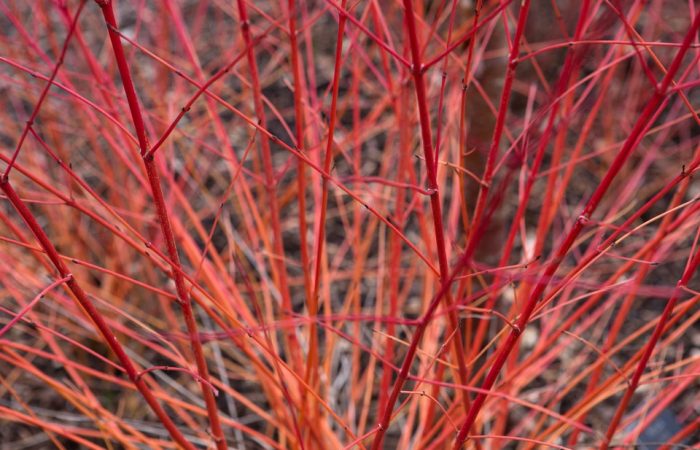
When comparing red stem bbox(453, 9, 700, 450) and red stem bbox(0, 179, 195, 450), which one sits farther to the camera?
red stem bbox(0, 179, 195, 450)

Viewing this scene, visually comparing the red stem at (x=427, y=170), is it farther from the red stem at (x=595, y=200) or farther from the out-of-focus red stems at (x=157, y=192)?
the out-of-focus red stems at (x=157, y=192)

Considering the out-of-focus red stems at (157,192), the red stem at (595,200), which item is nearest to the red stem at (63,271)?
the out-of-focus red stems at (157,192)

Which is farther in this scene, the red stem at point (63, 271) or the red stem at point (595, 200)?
the red stem at point (63, 271)

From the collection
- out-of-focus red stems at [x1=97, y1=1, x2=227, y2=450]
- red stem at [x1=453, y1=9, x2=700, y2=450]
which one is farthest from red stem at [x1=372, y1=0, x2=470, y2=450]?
out-of-focus red stems at [x1=97, y1=1, x2=227, y2=450]

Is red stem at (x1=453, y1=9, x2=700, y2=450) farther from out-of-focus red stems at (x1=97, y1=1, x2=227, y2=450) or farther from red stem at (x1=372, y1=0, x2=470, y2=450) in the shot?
out-of-focus red stems at (x1=97, y1=1, x2=227, y2=450)

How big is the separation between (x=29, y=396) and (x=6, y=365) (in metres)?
0.20

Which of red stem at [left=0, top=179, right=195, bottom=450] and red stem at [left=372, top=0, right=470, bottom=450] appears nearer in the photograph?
red stem at [left=372, top=0, right=470, bottom=450]

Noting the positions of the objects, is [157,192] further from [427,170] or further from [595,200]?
[595,200]

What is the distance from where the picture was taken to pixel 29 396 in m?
2.49

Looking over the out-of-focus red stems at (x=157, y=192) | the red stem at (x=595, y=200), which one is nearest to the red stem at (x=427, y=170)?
the red stem at (x=595, y=200)

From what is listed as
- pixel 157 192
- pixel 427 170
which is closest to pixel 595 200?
pixel 427 170

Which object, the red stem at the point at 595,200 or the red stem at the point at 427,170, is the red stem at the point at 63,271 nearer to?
the red stem at the point at 427,170

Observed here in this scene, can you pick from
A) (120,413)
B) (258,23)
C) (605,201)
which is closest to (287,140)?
(258,23)

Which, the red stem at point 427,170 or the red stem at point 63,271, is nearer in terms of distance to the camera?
the red stem at point 427,170
